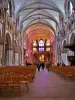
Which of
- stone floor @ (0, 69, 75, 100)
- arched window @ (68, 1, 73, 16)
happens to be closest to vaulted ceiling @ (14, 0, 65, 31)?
arched window @ (68, 1, 73, 16)

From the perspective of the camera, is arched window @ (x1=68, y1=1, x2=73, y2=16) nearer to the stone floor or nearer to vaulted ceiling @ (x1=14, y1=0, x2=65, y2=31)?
vaulted ceiling @ (x1=14, y1=0, x2=65, y2=31)

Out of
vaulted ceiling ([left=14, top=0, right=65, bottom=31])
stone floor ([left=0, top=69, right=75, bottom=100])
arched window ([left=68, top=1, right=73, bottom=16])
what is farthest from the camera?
vaulted ceiling ([left=14, top=0, right=65, bottom=31])

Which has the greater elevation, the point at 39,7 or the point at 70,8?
the point at 39,7

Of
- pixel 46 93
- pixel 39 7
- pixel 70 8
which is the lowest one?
pixel 46 93

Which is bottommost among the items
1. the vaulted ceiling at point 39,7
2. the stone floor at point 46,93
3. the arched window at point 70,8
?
the stone floor at point 46,93

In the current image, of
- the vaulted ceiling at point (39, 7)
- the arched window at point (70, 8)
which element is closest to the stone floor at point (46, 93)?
the arched window at point (70, 8)

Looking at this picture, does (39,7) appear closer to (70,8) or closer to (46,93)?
(70,8)

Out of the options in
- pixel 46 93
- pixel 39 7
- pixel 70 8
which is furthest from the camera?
pixel 39 7

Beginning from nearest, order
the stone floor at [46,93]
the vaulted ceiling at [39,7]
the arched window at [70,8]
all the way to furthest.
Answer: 1. the stone floor at [46,93]
2. the arched window at [70,8]
3. the vaulted ceiling at [39,7]

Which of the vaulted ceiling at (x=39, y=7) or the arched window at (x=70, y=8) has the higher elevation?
the vaulted ceiling at (x=39, y=7)

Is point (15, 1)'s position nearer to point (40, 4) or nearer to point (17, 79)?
point (40, 4)

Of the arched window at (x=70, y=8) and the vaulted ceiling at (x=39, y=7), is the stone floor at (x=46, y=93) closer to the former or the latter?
the arched window at (x=70, y=8)

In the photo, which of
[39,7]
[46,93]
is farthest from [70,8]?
[46,93]

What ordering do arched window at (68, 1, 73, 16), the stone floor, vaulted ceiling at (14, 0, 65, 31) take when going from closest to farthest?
1. the stone floor
2. arched window at (68, 1, 73, 16)
3. vaulted ceiling at (14, 0, 65, 31)
